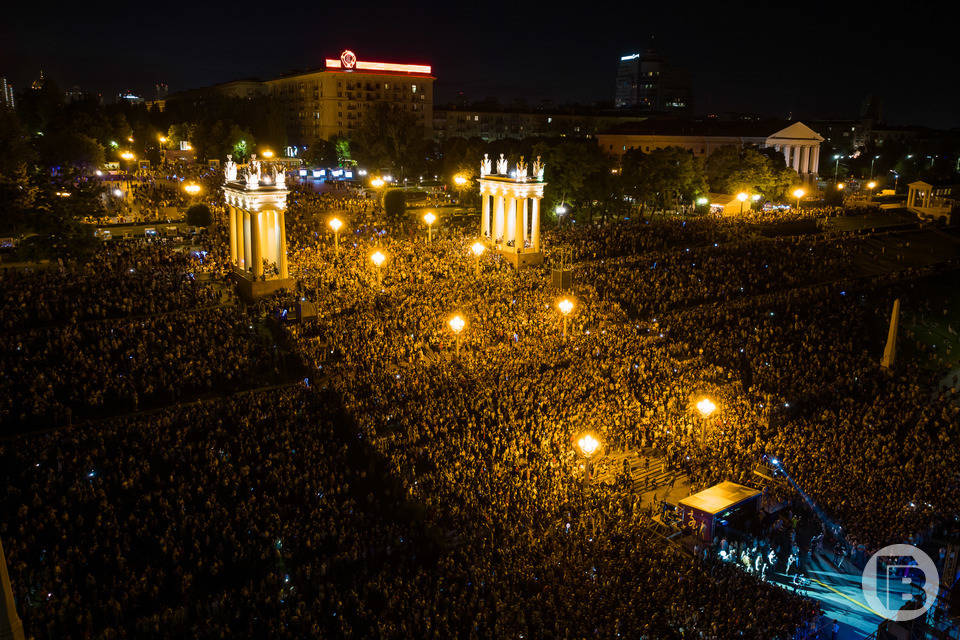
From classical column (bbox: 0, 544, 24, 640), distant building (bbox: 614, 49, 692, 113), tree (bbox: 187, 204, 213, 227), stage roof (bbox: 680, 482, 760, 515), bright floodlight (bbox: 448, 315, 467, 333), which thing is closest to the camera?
classical column (bbox: 0, 544, 24, 640)

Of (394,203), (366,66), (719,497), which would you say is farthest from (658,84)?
(719,497)

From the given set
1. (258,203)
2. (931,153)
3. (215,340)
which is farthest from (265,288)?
(931,153)

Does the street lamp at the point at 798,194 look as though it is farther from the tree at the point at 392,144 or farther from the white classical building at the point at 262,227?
the white classical building at the point at 262,227

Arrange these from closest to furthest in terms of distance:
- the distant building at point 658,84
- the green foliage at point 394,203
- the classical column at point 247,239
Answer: the classical column at point 247,239 < the green foliage at point 394,203 < the distant building at point 658,84

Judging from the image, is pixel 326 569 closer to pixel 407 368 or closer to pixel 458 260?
pixel 407 368

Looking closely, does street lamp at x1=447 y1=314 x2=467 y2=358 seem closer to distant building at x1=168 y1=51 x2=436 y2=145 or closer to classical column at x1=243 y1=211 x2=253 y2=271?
classical column at x1=243 y1=211 x2=253 y2=271

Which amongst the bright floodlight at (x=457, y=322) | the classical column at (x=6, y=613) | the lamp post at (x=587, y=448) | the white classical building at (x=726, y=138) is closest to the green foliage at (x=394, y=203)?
the bright floodlight at (x=457, y=322)

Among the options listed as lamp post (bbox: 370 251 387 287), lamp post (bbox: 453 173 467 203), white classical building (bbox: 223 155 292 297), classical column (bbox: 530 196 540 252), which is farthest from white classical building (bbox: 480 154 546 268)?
lamp post (bbox: 453 173 467 203)
